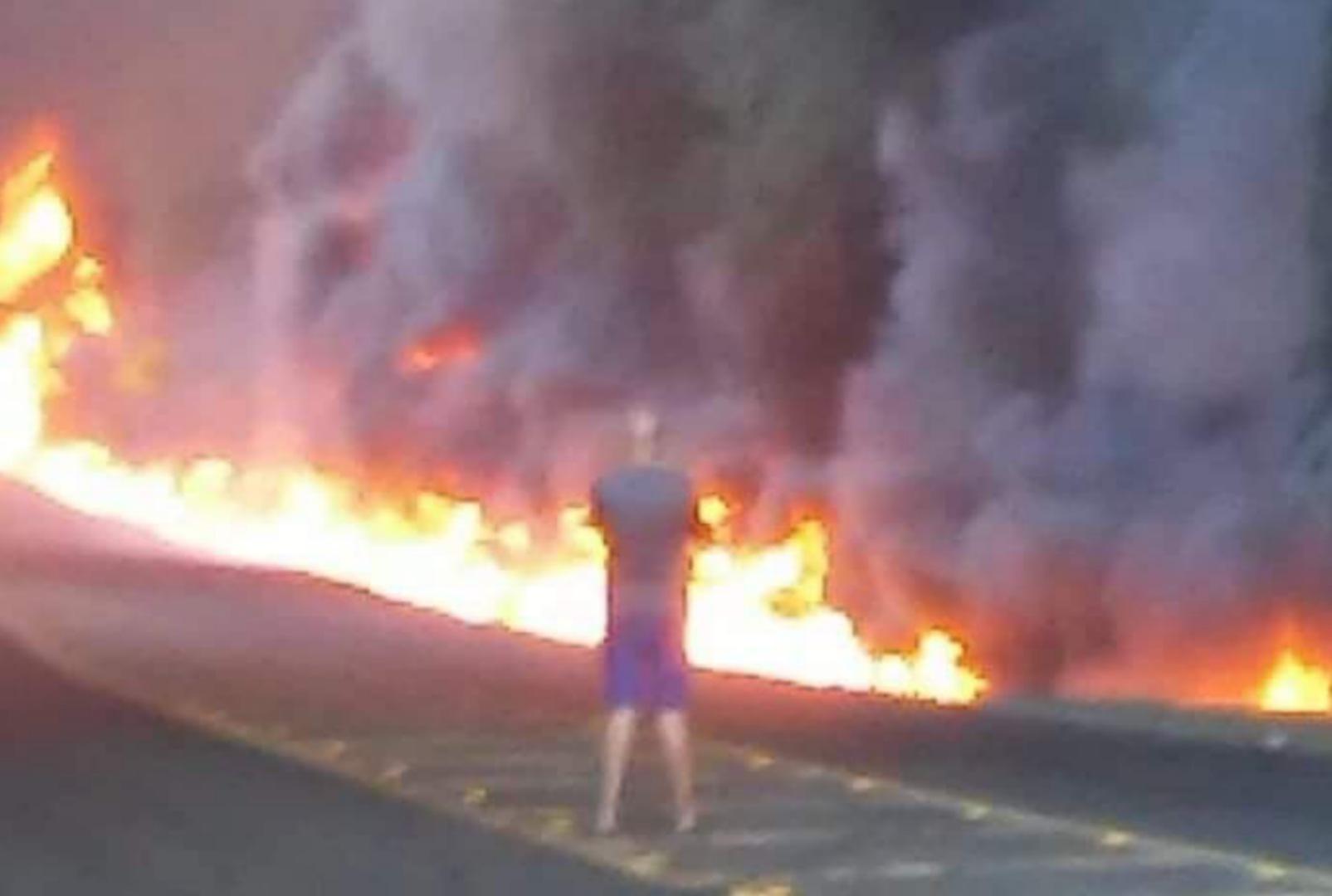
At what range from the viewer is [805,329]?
35938 millimetres

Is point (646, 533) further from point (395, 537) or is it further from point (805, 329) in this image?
point (395, 537)

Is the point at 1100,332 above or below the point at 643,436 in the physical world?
above

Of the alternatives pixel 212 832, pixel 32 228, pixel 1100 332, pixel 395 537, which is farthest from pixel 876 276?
pixel 212 832

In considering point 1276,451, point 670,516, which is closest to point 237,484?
point 1276,451

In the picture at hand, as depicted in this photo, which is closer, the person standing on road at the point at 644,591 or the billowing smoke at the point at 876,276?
the person standing on road at the point at 644,591

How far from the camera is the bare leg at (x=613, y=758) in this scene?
1519 cm

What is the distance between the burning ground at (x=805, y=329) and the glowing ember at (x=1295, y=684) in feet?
0.78

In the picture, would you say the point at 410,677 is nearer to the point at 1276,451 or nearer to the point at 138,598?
the point at 138,598

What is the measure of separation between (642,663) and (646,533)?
0.57 metres

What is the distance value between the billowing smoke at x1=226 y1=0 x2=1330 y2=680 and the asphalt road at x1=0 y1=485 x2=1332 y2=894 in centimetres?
662

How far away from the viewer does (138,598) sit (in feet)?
95.3

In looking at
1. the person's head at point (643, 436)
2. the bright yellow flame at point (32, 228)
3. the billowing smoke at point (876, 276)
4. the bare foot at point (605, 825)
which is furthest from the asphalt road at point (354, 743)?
the bright yellow flame at point (32, 228)

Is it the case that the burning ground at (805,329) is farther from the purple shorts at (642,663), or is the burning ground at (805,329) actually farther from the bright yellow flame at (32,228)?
the purple shorts at (642,663)

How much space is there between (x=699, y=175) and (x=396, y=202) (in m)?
5.00
